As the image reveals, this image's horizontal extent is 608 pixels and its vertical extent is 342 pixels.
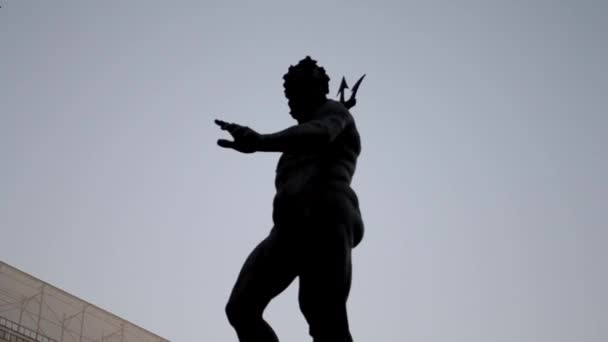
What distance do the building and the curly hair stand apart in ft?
113

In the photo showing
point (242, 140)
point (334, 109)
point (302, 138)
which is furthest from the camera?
point (334, 109)

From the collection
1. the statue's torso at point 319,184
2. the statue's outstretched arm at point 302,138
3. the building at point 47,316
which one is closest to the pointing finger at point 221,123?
the statue's outstretched arm at point 302,138

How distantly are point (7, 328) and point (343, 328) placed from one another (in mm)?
35884

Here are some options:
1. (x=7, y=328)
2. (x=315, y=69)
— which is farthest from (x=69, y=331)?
(x=315, y=69)

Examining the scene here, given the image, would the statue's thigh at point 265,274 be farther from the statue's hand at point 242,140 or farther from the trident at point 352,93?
the trident at point 352,93

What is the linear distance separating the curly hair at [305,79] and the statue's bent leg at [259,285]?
1.45 metres

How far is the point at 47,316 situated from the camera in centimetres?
4241

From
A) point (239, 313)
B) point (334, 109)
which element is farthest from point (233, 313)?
point (334, 109)

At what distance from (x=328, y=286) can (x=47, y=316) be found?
38901 mm

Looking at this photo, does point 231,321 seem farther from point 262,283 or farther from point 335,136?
point 335,136

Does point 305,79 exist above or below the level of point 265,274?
above

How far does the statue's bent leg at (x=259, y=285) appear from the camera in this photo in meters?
6.66

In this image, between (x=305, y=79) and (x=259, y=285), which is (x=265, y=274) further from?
(x=305, y=79)

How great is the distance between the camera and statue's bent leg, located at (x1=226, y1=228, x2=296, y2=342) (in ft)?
21.9
